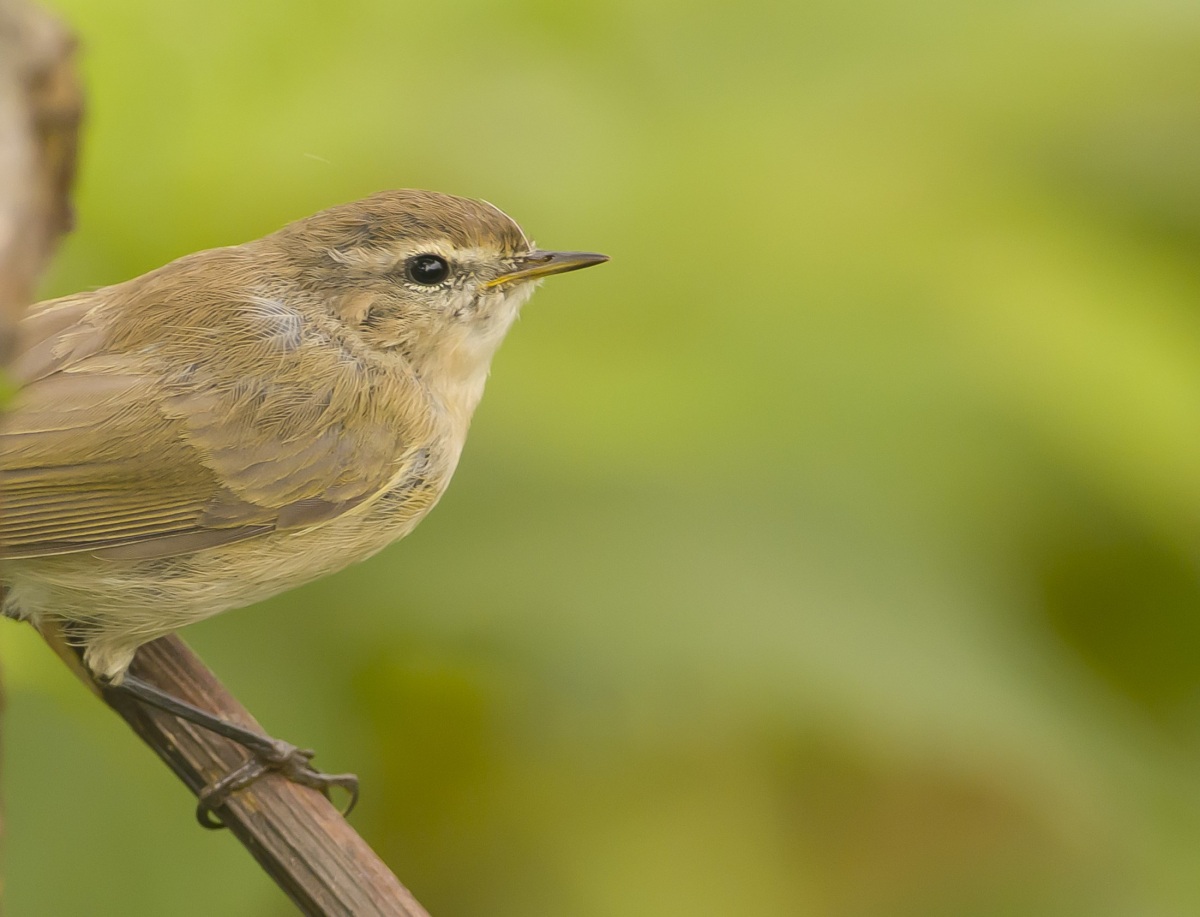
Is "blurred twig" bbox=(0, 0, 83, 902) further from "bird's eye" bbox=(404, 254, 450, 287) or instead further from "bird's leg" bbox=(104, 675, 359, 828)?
"bird's eye" bbox=(404, 254, 450, 287)

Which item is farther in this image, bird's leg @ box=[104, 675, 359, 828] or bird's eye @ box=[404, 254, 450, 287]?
bird's eye @ box=[404, 254, 450, 287]

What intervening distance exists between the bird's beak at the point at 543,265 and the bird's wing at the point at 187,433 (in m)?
0.35

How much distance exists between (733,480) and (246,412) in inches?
43.6

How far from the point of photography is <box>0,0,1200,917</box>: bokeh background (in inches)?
114

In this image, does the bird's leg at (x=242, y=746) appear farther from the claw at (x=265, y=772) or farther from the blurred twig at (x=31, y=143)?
the blurred twig at (x=31, y=143)

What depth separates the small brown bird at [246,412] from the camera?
2.57 m

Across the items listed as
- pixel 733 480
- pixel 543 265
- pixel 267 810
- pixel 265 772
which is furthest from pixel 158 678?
pixel 733 480

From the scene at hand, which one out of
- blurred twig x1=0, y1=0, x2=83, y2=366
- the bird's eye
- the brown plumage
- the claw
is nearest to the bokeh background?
the claw

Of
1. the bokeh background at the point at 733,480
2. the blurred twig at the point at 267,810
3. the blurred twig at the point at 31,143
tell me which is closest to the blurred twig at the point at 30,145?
the blurred twig at the point at 31,143

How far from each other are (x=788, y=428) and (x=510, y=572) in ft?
2.46

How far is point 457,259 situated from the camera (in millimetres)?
2938

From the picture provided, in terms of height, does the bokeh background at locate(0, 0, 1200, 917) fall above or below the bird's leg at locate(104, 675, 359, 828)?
above

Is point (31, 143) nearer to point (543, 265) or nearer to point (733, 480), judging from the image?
point (543, 265)

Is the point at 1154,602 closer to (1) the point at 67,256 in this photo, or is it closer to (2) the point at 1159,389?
(2) the point at 1159,389
